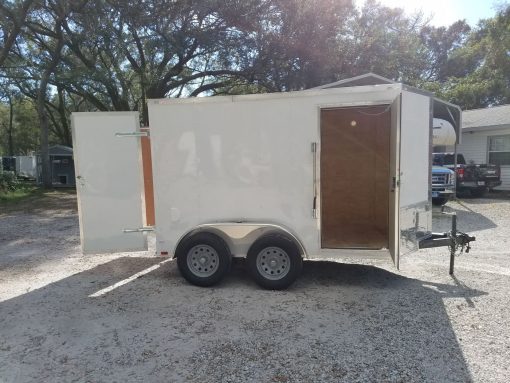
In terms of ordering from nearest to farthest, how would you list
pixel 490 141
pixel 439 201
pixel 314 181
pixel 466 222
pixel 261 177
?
pixel 314 181
pixel 261 177
pixel 466 222
pixel 439 201
pixel 490 141

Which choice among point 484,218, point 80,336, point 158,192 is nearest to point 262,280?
point 158,192

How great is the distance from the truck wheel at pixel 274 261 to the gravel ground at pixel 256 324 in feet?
0.56

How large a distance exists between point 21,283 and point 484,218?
1059 cm

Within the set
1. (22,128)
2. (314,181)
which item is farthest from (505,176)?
(22,128)

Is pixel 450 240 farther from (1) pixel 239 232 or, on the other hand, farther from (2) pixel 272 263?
(1) pixel 239 232

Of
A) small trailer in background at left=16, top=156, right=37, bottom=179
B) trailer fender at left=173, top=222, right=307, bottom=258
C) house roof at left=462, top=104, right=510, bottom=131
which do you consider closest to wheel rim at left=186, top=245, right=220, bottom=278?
trailer fender at left=173, top=222, right=307, bottom=258

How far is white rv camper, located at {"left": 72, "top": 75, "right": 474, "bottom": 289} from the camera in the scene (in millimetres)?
5102

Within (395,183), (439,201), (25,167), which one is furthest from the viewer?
(25,167)

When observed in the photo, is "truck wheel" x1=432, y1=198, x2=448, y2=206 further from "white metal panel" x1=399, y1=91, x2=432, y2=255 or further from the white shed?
"white metal panel" x1=399, y1=91, x2=432, y2=255

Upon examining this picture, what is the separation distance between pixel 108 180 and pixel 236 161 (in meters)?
1.85

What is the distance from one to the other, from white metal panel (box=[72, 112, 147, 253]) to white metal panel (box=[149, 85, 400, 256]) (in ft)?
1.39

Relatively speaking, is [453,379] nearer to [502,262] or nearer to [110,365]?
[110,365]

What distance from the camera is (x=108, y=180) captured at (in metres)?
5.65

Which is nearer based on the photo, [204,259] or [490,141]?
[204,259]
